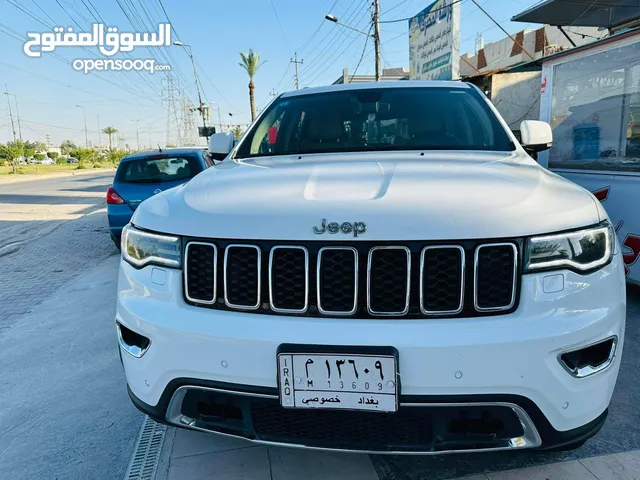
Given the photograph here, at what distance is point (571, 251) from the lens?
155cm

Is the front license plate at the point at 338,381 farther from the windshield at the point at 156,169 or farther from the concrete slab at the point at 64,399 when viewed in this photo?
the windshield at the point at 156,169

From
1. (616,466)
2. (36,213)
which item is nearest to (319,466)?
(616,466)

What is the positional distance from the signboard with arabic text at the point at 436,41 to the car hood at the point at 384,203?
51.4ft

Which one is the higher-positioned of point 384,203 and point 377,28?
point 377,28

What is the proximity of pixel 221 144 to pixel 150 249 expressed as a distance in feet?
5.18

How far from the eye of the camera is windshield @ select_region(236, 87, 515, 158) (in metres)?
2.67

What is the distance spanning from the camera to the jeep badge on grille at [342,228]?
1.52m

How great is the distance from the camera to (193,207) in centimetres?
177

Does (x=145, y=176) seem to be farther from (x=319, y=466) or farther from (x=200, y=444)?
(x=319, y=466)

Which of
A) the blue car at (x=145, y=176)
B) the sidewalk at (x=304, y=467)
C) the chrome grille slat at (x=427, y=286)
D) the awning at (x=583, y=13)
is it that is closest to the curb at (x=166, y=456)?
the sidewalk at (x=304, y=467)

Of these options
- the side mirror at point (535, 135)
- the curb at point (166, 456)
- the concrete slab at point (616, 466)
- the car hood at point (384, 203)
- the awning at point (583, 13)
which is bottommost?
the curb at point (166, 456)

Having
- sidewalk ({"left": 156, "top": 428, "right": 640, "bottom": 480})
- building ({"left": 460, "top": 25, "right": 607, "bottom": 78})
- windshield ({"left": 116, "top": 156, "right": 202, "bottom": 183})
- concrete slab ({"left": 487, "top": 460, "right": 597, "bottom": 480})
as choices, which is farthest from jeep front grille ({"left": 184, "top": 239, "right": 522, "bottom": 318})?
building ({"left": 460, "top": 25, "right": 607, "bottom": 78})

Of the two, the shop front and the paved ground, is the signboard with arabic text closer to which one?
the shop front

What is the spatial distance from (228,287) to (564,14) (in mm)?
9398
